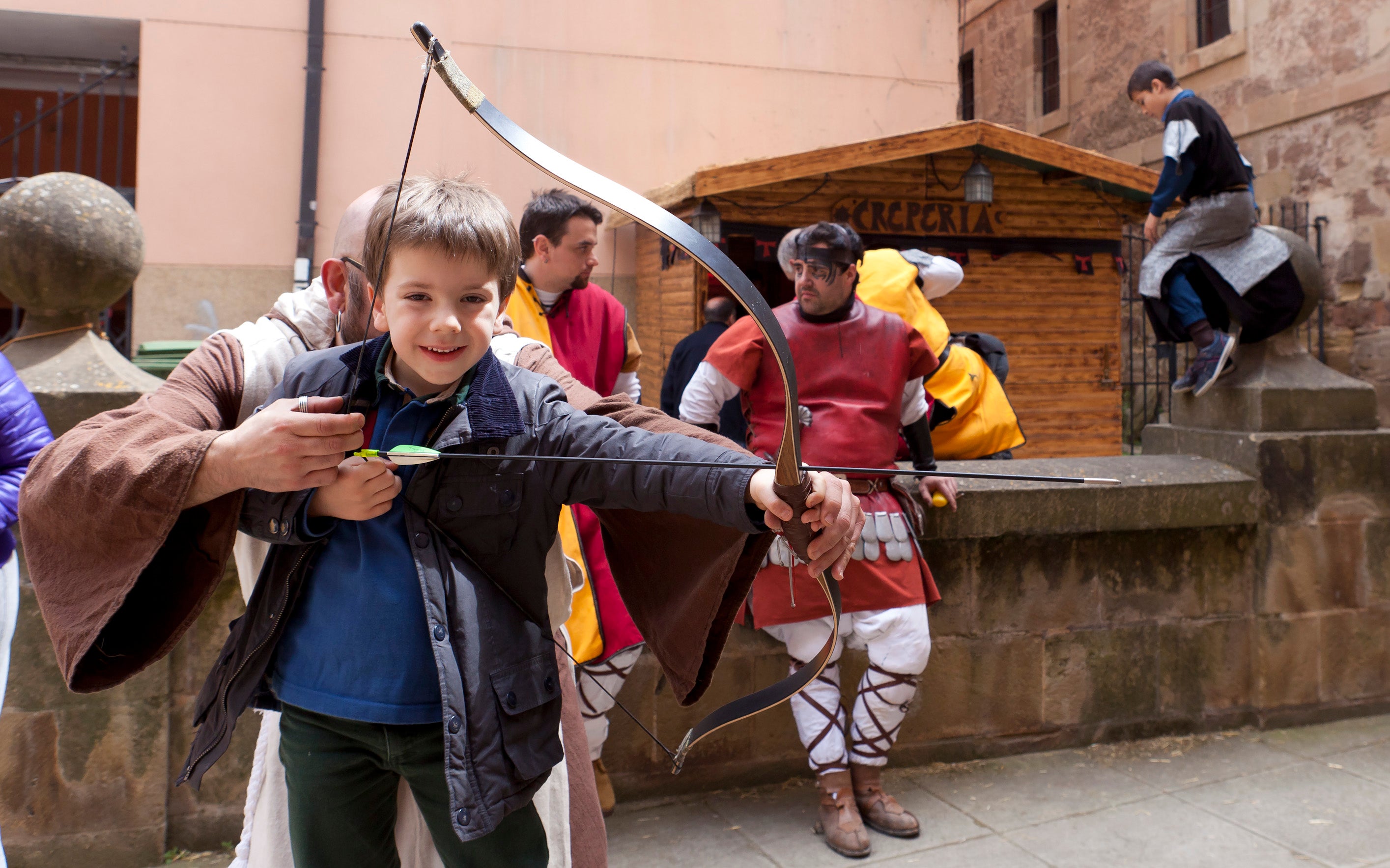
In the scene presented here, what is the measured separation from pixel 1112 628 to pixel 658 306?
4.77m

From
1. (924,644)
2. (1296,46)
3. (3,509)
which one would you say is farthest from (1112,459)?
(1296,46)

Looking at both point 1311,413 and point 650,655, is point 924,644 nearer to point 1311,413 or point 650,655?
point 650,655

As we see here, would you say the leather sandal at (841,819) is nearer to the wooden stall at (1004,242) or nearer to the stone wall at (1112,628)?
the stone wall at (1112,628)

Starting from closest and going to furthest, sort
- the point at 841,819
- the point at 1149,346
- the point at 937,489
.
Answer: the point at 841,819, the point at 937,489, the point at 1149,346

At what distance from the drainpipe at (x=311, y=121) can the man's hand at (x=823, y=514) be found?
7.23 meters

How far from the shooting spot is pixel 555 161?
1.40 meters

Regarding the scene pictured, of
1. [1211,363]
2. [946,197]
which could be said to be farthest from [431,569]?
[946,197]

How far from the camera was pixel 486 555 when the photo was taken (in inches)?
59.5

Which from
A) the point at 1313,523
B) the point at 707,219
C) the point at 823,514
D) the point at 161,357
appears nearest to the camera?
the point at 823,514

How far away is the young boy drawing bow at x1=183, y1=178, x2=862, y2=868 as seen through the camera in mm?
1401

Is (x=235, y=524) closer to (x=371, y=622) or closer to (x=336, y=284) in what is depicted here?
(x=371, y=622)

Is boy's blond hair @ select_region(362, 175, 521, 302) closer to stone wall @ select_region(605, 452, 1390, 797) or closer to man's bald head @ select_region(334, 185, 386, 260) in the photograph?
man's bald head @ select_region(334, 185, 386, 260)

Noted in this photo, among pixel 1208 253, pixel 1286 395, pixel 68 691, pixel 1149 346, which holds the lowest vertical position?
pixel 68 691

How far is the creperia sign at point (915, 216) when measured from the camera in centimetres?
773
